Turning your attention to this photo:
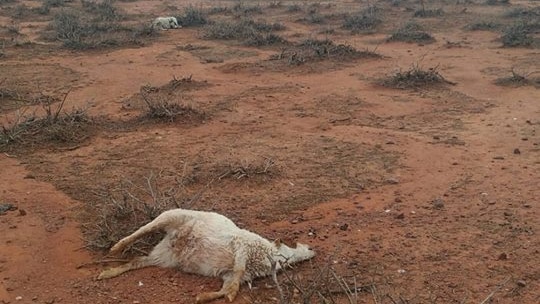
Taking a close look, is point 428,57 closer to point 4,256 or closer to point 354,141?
point 354,141

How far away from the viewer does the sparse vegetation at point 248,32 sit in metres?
12.9

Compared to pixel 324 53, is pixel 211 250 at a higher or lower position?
higher

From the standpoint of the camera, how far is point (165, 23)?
49.8 ft

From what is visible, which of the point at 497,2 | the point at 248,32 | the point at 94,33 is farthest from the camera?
the point at 497,2

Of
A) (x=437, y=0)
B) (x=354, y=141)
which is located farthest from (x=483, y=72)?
(x=437, y=0)

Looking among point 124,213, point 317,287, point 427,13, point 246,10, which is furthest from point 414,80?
point 246,10

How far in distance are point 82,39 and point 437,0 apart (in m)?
12.9

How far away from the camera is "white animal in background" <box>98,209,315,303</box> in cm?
376

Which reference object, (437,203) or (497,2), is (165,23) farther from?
(437,203)

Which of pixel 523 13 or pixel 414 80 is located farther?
pixel 523 13

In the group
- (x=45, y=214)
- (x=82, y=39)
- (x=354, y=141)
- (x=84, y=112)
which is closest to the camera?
(x=45, y=214)

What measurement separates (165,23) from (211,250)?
12.3 meters

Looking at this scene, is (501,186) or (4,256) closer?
(4,256)

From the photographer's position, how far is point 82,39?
42.5 feet
